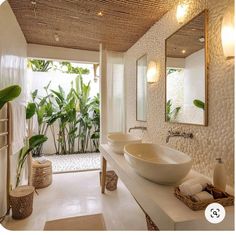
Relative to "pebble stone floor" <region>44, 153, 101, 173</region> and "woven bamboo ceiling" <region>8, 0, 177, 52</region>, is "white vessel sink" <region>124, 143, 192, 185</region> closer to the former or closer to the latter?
"woven bamboo ceiling" <region>8, 0, 177, 52</region>

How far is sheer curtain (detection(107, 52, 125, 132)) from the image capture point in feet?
10.00

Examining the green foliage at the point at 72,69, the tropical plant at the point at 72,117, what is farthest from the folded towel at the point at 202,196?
the green foliage at the point at 72,69

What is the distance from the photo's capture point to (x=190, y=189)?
33.1 inches

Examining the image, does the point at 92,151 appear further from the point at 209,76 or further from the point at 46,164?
the point at 209,76

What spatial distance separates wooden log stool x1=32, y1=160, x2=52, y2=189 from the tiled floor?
0.29ft

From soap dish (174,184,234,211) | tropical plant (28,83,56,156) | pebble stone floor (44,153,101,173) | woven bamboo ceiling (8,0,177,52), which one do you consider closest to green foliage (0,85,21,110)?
woven bamboo ceiling (8,0,177,52)

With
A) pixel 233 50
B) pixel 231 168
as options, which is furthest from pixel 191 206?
pixel 233 50

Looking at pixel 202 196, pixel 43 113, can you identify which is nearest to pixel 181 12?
pixel 202 196

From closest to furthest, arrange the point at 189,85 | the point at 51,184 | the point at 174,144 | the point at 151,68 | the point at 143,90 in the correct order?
the point at 189,85
the point at 174,144
the point at 151,68
the point at 143,90
the point at 51,184

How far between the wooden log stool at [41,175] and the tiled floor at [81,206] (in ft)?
0.29

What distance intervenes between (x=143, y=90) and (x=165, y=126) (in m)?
0.77

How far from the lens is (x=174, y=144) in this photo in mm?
1664

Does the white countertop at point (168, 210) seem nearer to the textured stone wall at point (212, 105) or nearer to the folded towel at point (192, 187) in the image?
the folded towel at point (192, 187)

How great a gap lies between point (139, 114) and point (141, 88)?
15.4 inches
